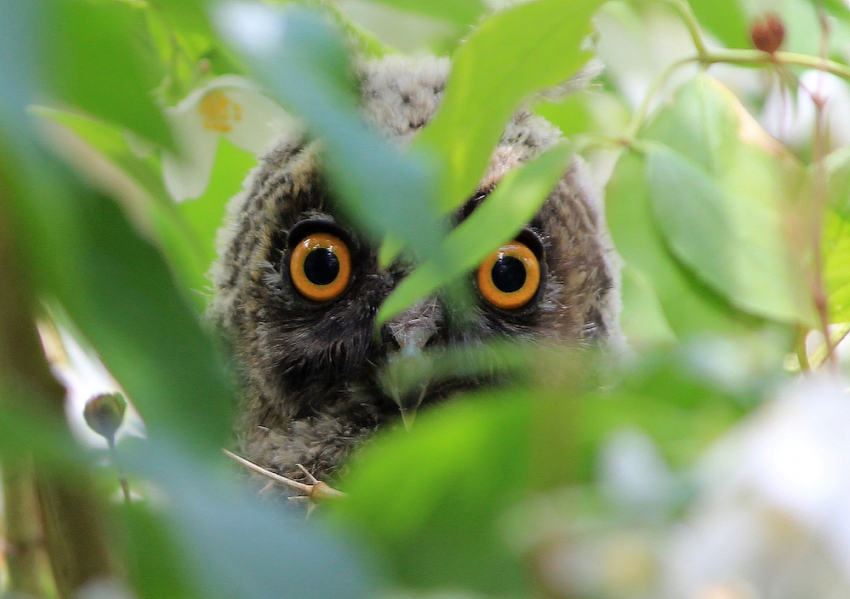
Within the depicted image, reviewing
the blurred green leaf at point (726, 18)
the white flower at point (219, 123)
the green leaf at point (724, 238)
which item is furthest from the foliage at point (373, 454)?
the white flower at point (219, 123)

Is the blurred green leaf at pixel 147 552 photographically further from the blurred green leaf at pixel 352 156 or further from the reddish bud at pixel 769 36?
the reddish bud at pixel 769 36

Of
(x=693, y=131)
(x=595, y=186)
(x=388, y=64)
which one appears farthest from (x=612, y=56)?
(x=693, y=131)

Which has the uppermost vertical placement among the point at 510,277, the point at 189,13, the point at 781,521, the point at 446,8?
the point at 446,8

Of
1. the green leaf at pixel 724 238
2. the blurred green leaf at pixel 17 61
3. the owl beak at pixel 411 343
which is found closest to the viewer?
the blurred green leaf at pixel 17 61

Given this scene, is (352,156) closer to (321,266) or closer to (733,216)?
(733,216)

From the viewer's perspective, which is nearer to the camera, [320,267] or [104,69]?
[104,69]

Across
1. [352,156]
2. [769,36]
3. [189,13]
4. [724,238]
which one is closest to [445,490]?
[352,156]
